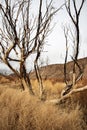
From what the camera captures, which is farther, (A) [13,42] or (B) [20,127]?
(A) [13,42]

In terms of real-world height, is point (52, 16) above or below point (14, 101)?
above

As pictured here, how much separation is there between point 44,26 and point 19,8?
1036 millimetres

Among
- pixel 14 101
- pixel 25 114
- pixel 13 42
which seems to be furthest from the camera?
pixel 13 42

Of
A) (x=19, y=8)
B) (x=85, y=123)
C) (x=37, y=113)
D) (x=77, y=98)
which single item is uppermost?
(x=19, y=8)

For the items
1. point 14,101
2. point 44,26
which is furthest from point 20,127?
point 44,26

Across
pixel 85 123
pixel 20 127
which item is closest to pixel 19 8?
pixel 85 123

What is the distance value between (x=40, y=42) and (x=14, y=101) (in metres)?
3.88

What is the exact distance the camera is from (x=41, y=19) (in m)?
9.66

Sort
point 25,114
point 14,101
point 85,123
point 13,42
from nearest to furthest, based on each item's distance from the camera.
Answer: point 25,114
point 14,101
point 85,123
point 13,42

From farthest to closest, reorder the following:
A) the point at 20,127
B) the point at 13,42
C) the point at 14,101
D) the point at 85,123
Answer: the point at 13,42
the point at 85,123
the point at 14,101
the point at 20,127

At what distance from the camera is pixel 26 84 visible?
9516 mm

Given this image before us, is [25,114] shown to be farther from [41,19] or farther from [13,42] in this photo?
[41,19]

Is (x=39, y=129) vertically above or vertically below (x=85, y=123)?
above

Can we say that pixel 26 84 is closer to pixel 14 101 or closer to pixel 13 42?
pixel 13 42
